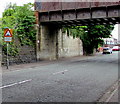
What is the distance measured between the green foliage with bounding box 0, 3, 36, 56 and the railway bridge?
99 cm

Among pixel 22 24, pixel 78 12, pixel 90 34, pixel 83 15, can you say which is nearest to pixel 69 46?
pixel 90 34

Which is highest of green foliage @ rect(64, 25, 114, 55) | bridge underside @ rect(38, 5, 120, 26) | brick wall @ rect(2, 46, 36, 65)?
bridge underside @ rect(38, 5, 120, 26)

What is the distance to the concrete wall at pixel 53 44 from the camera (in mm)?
25203

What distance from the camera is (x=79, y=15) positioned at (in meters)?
23.4

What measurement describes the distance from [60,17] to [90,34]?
1737cm

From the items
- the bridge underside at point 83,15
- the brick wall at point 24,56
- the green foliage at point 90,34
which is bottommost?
the brick wall at point 24,56

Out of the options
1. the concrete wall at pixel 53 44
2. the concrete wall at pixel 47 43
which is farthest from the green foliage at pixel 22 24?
the concrete wall at pixel 53 44

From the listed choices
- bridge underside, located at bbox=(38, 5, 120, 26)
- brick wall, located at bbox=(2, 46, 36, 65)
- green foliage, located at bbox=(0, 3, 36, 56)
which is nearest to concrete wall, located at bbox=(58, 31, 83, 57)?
bridge underside, located at bbox=(38, 5, 120, 26)

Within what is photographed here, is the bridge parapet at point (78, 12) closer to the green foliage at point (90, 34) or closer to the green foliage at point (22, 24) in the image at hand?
the green foliage at point (22, 24)

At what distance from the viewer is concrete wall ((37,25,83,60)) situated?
82.7ft

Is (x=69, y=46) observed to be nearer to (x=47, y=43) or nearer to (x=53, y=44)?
(x=53, y=44)

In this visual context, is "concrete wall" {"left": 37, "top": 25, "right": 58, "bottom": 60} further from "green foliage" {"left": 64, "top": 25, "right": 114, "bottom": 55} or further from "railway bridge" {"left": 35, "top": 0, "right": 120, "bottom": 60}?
"green foliage" {"left": 64, "top": 25, "right": 114, "bottom": 55}

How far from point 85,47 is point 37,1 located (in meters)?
19.4

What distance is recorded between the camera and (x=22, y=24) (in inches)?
898
